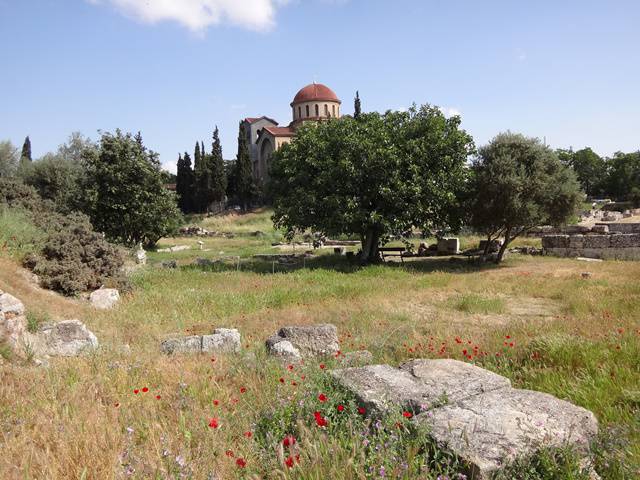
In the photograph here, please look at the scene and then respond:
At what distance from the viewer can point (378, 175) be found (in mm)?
19156

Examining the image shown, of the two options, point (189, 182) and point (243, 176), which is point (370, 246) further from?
point (189, 182)

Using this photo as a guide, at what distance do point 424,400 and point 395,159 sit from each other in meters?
15.6

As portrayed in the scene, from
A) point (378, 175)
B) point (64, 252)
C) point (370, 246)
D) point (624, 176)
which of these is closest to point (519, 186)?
point (378, 175)

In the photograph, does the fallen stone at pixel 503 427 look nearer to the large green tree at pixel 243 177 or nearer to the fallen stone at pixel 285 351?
the fallen stone at pixel 285 351

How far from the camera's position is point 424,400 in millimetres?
4137

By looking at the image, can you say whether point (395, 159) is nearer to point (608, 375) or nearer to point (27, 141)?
point (608, 375)

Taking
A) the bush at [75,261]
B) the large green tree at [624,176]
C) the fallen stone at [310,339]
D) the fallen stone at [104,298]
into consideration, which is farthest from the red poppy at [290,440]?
the large green tree at [624,176]

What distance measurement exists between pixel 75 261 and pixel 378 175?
11893 millimetres

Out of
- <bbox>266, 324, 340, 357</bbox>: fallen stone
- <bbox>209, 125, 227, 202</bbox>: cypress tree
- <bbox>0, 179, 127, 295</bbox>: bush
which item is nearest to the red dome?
<bbox>209, 125, 227, 202</bbox>: cypress tree

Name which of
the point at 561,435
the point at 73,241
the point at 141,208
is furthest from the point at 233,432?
the point at 141,208

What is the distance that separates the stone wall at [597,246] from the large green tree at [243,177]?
46.5 metres

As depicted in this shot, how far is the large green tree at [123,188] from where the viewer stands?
24109mm

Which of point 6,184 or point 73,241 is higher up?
point 6,184

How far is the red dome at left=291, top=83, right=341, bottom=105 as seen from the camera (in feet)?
234
